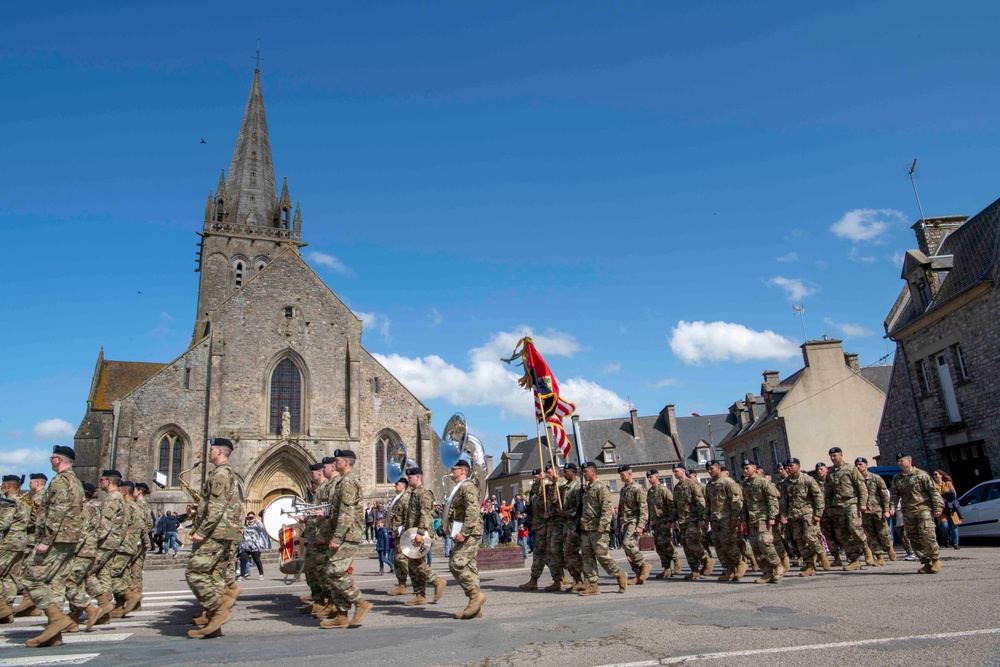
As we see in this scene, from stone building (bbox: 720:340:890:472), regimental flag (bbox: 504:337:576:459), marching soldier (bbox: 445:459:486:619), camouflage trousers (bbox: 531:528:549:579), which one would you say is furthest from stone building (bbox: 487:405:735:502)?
marching soldier (bbox: 445:459:486:619)

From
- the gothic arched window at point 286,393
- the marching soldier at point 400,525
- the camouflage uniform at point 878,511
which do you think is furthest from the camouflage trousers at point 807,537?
the gothic arched window at point 286,393

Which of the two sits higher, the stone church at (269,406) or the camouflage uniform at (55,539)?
the stone church at (269,406)

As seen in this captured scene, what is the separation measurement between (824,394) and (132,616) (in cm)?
2681

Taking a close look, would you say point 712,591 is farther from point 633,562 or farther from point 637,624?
point 637,624

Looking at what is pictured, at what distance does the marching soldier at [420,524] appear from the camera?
329 inches

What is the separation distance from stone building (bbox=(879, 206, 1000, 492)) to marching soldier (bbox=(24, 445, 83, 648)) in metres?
18.8

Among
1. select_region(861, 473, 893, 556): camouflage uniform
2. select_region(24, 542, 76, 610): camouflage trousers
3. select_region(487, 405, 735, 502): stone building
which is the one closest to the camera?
select_region(24, 542, 76, 610): camouflage trousers

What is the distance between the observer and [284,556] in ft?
30.9

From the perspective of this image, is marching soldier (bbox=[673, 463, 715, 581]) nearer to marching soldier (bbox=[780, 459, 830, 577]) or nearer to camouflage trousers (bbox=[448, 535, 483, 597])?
marching soldier (bbox=[780, 459, 830, 577])

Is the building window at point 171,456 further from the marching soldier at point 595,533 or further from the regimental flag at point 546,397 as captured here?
the marching soldier at point 595,533

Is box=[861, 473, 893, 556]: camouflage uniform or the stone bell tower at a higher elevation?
the stone bell tower

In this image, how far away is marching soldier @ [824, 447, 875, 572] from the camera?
10836 mm

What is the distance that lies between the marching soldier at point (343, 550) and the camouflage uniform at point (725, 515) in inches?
223

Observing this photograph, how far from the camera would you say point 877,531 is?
37.1 ft
